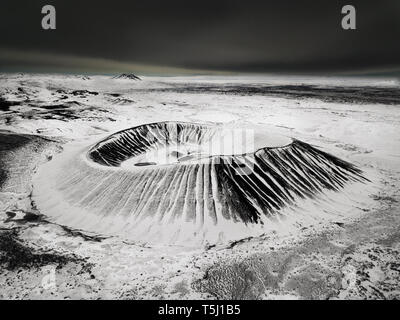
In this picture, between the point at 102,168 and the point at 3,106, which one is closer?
the point at 102,168

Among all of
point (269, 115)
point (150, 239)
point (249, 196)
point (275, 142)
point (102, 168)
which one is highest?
point (269, 115)

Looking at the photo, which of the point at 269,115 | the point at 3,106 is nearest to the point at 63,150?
the point at 3,106

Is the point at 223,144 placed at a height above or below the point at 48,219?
above

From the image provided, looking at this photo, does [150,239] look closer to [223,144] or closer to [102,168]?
[102,168]

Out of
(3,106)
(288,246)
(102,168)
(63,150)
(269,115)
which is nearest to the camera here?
(288,246)
